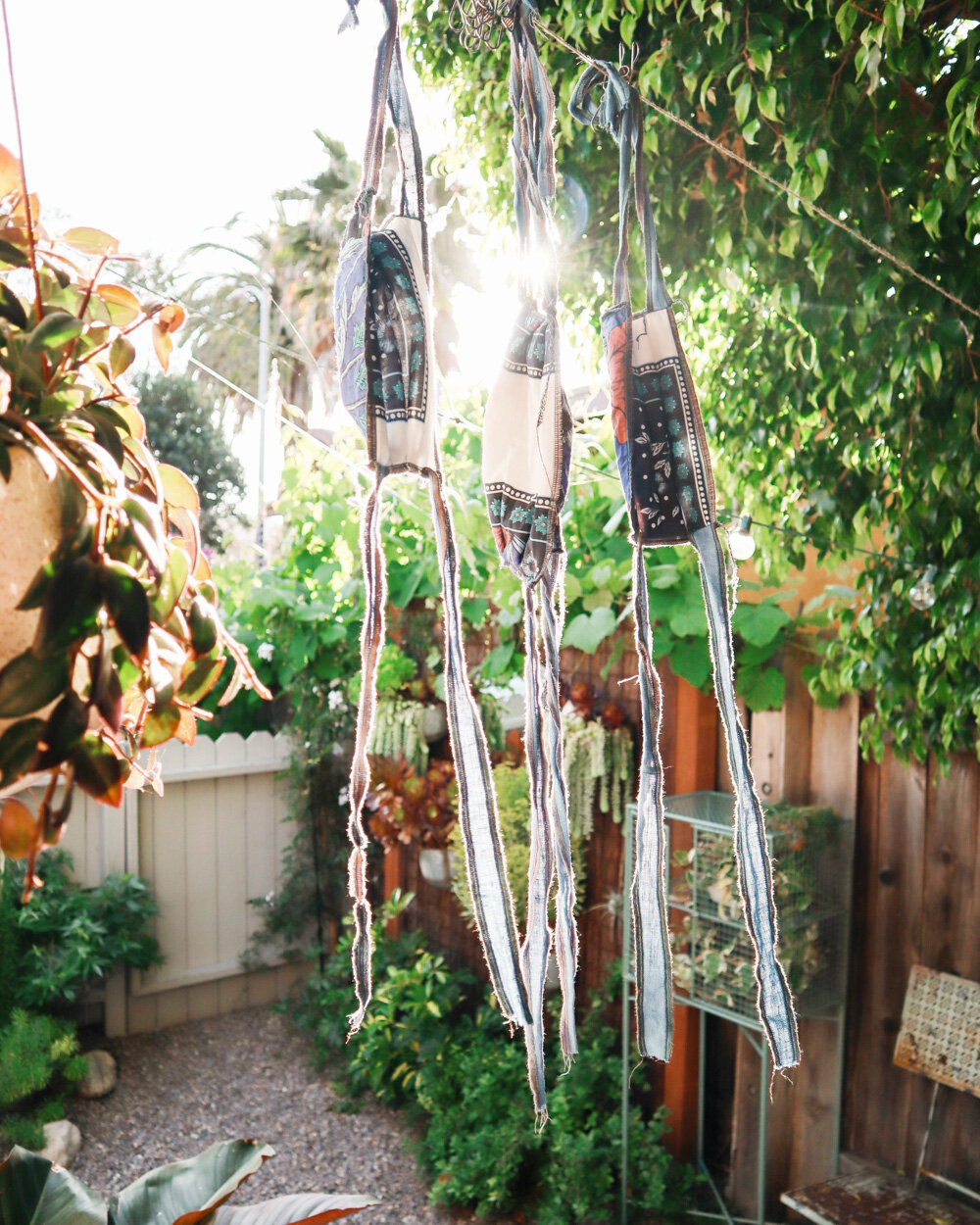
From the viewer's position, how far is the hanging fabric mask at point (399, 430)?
607mm

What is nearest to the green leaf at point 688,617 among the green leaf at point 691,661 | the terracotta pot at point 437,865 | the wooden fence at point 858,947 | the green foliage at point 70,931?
the green leaf at point 691,661

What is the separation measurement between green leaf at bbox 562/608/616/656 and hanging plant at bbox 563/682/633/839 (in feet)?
1.07

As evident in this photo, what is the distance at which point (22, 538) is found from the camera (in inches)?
15.4

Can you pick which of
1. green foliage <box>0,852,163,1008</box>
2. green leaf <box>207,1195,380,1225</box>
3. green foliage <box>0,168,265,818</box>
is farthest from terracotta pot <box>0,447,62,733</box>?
green foliage <box>0,852,163,1008</box>

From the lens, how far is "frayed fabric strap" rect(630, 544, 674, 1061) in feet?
2.15

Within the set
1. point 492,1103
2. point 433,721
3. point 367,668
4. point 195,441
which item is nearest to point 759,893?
point 367,668

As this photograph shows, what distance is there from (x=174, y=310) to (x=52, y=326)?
115 mm

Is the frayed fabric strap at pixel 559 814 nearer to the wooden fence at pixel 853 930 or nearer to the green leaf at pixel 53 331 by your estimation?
the green leaf at pixel 53 331

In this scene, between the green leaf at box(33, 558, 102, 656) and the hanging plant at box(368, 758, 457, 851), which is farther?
the hanging plant at box(368, 758, 457, 851)

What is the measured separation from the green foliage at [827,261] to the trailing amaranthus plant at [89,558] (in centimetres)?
98

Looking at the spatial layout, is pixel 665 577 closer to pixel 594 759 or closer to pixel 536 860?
pixel 594 759

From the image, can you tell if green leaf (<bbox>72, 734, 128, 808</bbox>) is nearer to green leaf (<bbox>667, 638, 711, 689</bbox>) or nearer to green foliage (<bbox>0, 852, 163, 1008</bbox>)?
green leaf (<bbox>667, 638, 711, 689</bbox>)

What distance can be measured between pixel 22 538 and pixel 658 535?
1.50 feet

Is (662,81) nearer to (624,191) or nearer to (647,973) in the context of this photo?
(624,191)
